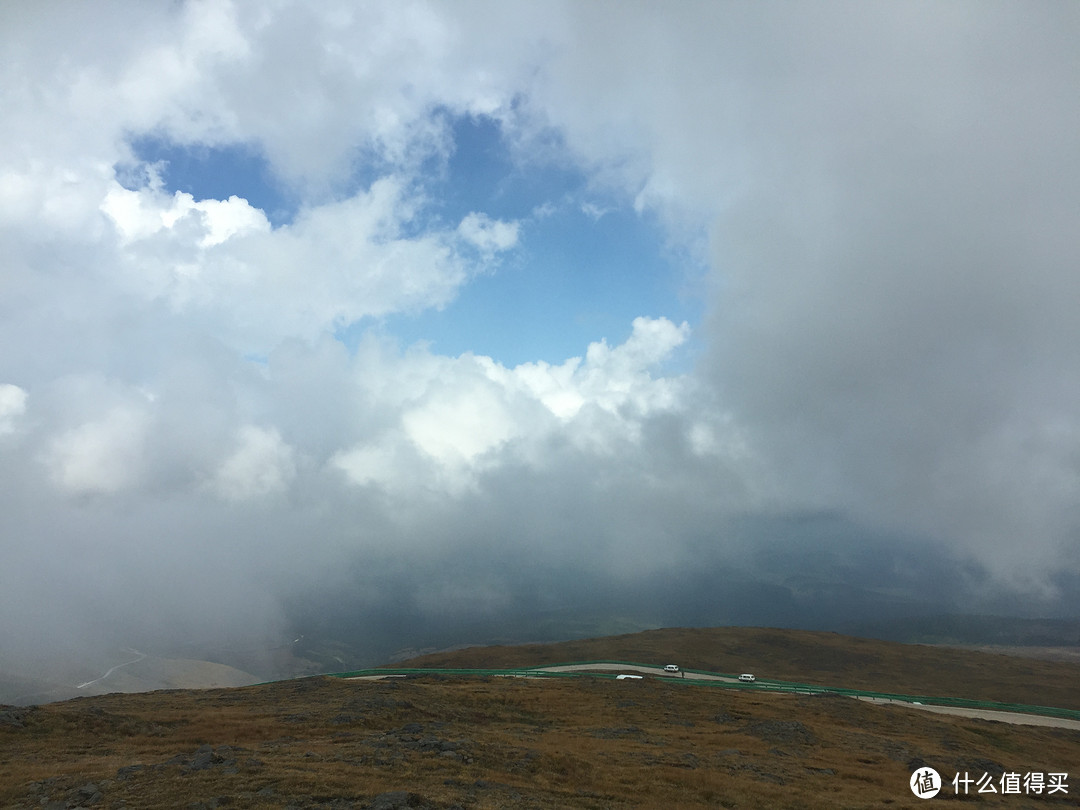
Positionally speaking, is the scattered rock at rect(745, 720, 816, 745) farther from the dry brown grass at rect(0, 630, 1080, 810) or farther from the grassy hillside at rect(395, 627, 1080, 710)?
the grassy hillside at rect(395, 627, 1080, 710)

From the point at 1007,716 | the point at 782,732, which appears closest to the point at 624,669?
the point at 1007,716

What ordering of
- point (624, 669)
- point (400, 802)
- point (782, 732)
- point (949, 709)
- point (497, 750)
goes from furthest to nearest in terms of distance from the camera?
point (624, 669) < point (949, 709) < point (782, 732) < point (497, 750) < point (400, 802)

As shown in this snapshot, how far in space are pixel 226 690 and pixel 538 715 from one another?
164ft

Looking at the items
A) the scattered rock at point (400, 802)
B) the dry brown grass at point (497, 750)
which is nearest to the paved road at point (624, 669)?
the dry brown grass at point (497, 750)

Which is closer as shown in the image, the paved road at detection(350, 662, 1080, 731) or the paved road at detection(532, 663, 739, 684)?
the paved road at detection(350, 662, 1080, 731)

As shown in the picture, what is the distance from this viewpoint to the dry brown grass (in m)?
31.8

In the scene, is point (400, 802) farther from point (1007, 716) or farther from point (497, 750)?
point (1007, 716)

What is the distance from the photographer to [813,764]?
155ft

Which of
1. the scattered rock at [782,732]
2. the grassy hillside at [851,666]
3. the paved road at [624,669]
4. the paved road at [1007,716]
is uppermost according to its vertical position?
the scattered rock at [782,732]

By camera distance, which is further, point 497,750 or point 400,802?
point 497,750

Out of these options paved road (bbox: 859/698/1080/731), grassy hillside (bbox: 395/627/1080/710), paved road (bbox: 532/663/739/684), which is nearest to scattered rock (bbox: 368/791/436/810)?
paved road (bbox: 859/698/1080/731)

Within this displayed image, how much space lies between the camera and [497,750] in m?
43.2

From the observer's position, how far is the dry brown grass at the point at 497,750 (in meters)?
31.8

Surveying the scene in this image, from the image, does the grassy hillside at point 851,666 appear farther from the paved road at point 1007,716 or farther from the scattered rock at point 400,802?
the scattered rock at point 400,802
